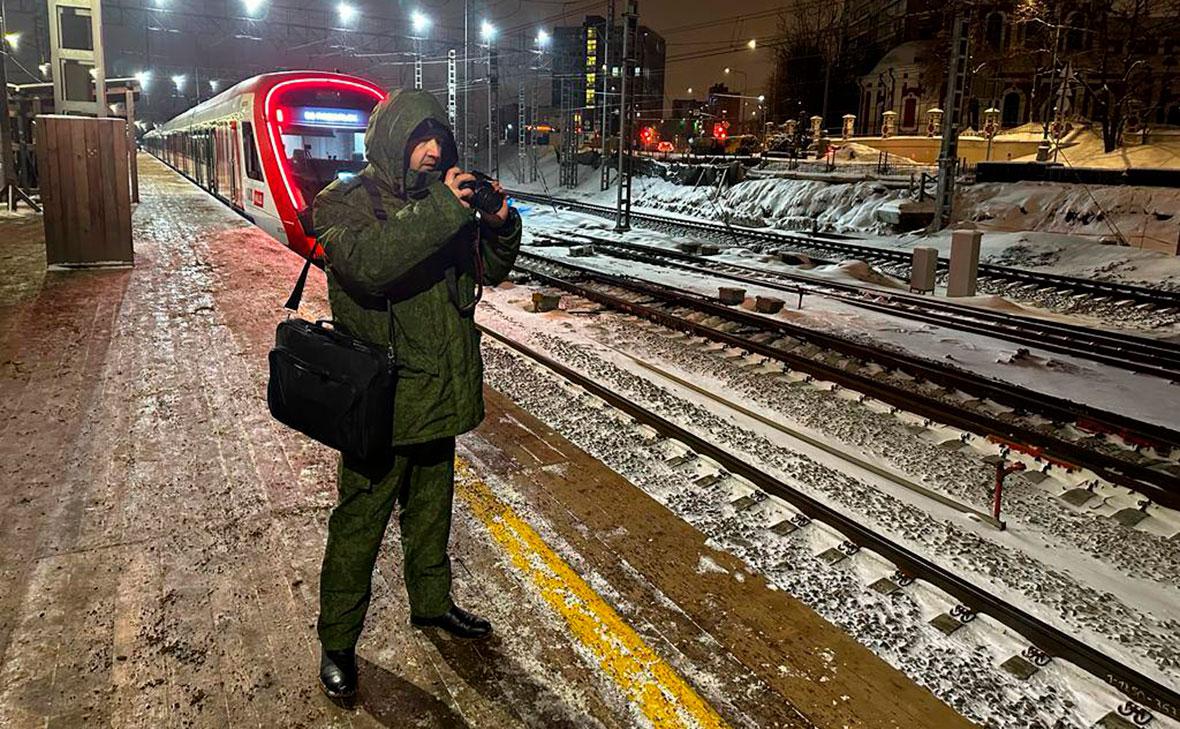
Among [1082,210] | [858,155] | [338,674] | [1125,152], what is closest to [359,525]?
[338,674]

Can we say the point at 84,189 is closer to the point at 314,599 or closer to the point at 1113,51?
the point at 314,599

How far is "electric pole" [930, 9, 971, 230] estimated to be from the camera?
17719mm

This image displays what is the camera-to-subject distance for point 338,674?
2818 millimetres

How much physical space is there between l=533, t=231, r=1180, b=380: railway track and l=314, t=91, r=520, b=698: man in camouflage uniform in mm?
8220

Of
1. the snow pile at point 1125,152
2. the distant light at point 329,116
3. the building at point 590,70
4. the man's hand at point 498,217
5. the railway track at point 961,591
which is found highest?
the building at point 590,70

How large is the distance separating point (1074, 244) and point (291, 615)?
18.2m

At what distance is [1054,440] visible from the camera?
5.89 m

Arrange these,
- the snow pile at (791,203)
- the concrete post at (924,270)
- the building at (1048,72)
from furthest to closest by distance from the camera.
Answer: the building at (1048,72)
the snow pile at (791,203)
the concrete post at (924,270)

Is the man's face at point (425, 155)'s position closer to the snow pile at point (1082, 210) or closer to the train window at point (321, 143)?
the train window at point (321, 143)

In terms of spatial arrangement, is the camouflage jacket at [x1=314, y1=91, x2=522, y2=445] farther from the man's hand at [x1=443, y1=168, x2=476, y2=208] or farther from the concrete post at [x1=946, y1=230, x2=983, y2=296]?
the concrete post at [x1=946, y1=230, x2=983, y2=296]

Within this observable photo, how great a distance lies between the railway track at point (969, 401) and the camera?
5551mm

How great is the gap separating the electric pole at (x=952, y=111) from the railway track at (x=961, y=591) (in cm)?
1545

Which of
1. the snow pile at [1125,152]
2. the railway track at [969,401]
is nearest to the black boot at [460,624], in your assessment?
the railway track at [969,401]

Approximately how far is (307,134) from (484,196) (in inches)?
425
